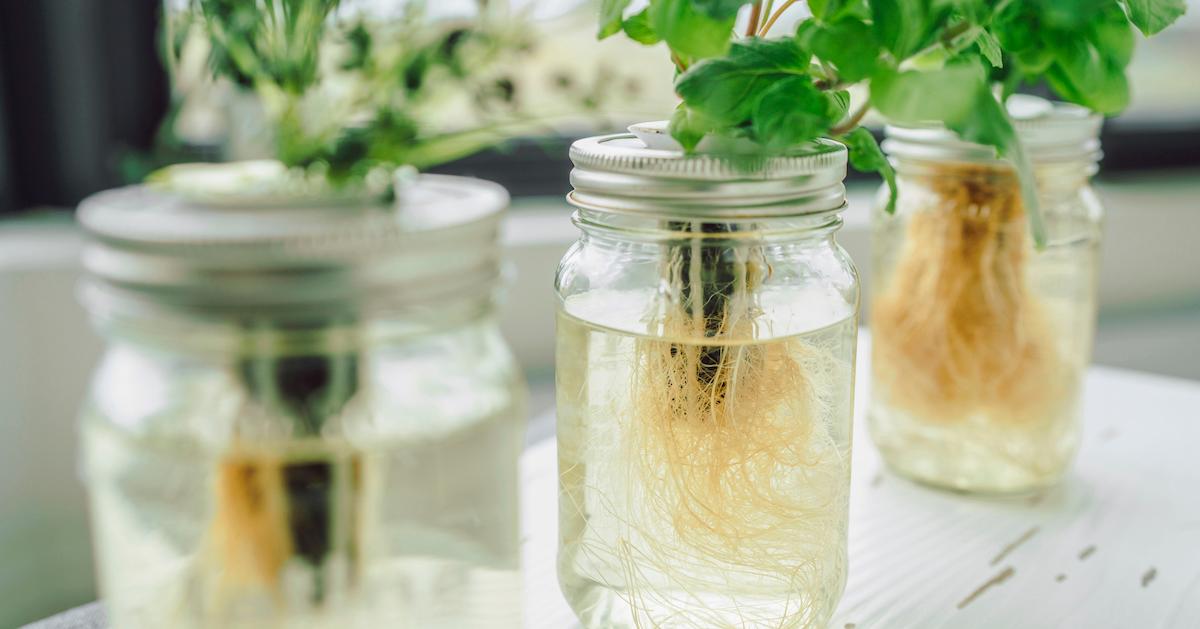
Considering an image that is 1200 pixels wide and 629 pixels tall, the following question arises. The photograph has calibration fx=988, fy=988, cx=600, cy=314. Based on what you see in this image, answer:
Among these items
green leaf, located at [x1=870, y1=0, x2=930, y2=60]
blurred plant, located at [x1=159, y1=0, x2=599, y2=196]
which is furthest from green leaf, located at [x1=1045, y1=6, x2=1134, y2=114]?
blurred plant, located at [x1=159, y1=0, x2=599, y2=196]

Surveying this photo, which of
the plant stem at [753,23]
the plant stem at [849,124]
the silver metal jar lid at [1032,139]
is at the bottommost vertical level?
the silver metal jar lid at [1032,139]

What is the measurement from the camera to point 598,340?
41 centimetres

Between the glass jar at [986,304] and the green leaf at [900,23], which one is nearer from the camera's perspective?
the green leaf at [900,23]

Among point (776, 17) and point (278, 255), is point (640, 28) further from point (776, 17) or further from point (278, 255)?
point (278, 255)

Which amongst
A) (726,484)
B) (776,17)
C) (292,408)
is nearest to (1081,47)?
(776,17)

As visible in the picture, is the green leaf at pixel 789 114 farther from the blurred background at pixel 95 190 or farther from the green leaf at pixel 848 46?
the blurred background at pixel 95 190

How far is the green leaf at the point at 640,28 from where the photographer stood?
1.30ft

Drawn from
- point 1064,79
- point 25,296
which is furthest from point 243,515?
point 25,296

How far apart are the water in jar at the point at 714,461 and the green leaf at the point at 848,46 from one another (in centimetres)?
10

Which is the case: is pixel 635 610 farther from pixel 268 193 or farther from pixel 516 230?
pixel 516 230

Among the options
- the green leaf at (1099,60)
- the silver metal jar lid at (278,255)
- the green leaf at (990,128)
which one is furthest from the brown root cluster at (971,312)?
the silver metal jar lid at (278,255)

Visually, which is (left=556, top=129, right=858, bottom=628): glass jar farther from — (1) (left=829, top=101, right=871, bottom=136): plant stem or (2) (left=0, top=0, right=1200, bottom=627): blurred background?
(2) (left=0, top=0, right=1200, bottom=627): blurred background

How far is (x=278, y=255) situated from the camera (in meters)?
0.28

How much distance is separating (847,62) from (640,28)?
0.33ft
